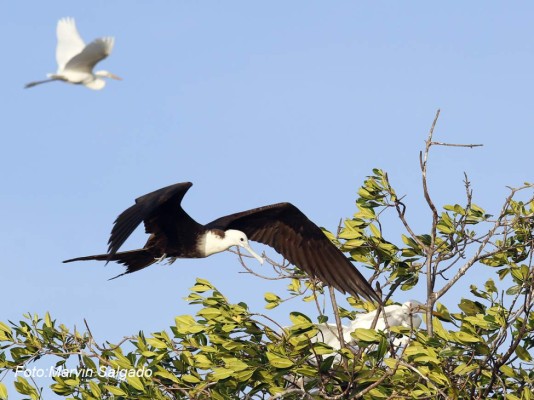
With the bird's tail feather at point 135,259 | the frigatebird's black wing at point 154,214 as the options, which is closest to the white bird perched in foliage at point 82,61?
the frigatebird's black wing at point 154,214

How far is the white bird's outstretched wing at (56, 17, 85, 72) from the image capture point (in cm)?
540

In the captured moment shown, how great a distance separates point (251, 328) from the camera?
6738 millimetres

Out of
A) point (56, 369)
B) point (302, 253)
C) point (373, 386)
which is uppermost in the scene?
point (302, 253)

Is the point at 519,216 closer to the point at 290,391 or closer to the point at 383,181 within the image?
the point at 383,181

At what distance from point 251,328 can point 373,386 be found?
85 cm

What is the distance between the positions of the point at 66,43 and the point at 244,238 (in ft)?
11.8

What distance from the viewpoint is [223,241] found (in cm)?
883

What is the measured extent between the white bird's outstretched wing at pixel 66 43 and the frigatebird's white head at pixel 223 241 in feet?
11.4

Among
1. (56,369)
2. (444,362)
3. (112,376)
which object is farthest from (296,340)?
(56,369)

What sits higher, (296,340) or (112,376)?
(296,340)

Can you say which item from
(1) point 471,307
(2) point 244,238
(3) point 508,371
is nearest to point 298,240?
(2) point 244,238

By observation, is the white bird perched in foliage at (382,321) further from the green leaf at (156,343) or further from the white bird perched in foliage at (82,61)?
the white bird perched in foliage at (82,61)

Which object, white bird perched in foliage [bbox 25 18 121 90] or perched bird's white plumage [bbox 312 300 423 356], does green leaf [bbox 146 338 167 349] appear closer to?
perched bird's white plumage [bbox 312 300 423 356]

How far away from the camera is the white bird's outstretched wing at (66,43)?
540cm
